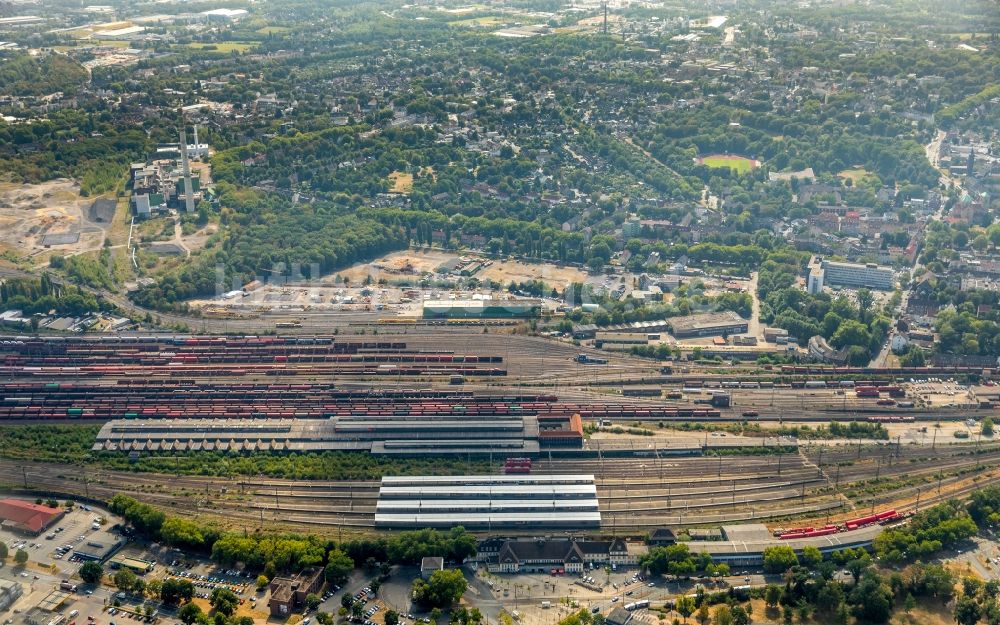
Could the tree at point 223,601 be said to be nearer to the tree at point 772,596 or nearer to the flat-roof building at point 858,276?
the tree at point 772,596

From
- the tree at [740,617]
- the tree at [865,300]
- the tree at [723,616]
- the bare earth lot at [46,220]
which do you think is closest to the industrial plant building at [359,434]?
the tree at [723,616]

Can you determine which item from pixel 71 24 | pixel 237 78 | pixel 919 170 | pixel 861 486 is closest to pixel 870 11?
pixel 919 170

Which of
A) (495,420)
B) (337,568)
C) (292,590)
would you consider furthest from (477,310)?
(292,590)

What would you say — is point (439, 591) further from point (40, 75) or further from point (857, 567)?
point (40, 75)

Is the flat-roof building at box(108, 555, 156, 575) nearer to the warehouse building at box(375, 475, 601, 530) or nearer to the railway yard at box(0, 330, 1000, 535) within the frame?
the railway yard at box(0, 330, 1000, 535)

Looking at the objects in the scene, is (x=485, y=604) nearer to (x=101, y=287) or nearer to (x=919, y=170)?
(x=101, y=287)
